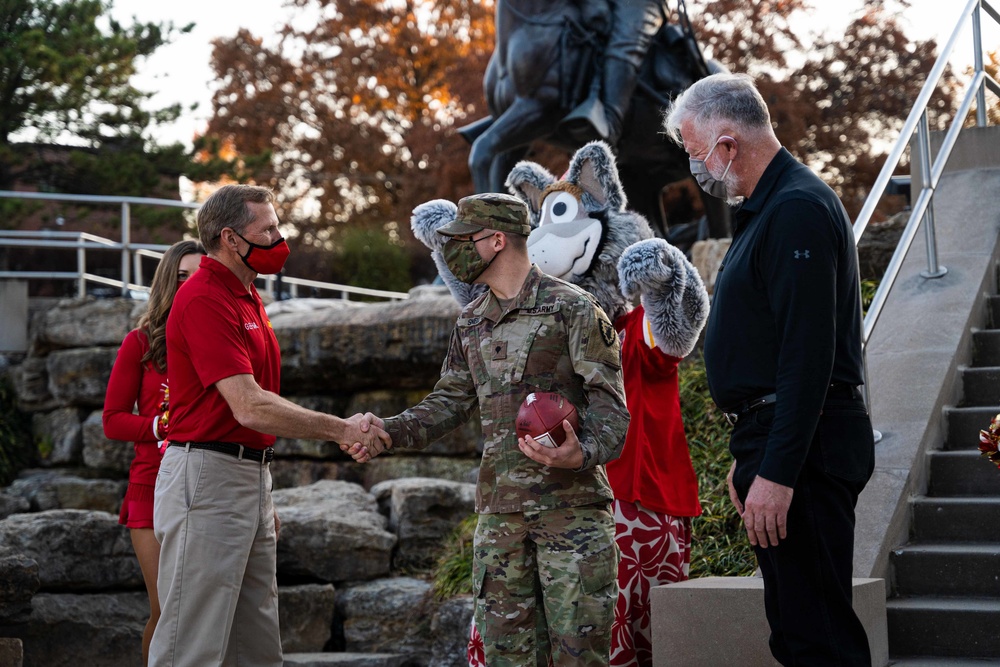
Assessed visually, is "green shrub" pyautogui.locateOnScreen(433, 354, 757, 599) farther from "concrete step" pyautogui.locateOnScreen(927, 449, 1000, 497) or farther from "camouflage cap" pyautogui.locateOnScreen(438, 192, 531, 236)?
"camouflage cap" pyautogui.locateOnScreen(438, 192, 531, 236)

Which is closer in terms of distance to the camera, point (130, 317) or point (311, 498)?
point (311, 498)

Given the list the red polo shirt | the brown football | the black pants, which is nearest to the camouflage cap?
the brown football

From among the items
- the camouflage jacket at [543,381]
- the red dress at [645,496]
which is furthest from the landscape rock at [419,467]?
the camouflage jacket at [543,381]

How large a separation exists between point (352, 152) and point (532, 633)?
2331cm

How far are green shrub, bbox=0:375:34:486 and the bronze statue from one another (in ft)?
16.8

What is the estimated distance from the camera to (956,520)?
15.8 feet

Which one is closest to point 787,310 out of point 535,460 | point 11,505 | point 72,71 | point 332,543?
point 535,460

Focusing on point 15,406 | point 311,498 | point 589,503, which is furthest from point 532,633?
point 15,406

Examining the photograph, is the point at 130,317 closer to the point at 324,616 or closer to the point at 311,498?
the point at 311,498

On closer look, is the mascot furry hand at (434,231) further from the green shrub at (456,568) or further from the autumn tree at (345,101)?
the autumn tree at (345,101)

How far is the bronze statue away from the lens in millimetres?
8438

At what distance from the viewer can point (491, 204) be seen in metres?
3.45

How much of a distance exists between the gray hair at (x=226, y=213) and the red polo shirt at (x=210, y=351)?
103 millimetres

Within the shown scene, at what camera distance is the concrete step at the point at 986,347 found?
5.77m
